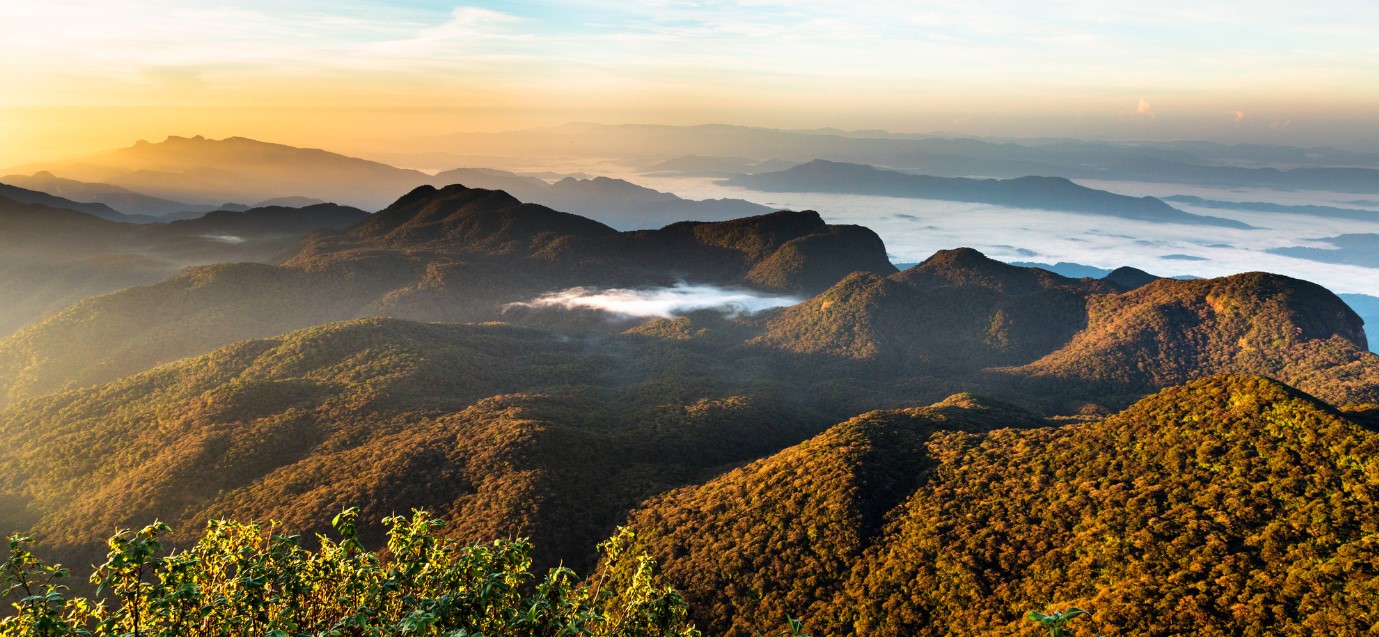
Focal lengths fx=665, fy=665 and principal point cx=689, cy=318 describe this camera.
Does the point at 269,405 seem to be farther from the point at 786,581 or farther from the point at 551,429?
the point at 786,581

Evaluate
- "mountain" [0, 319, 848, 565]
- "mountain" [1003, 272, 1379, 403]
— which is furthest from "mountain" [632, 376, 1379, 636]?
"mountain" [1003, 272, 1379, 403]

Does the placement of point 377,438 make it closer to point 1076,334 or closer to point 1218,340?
point 1076,334

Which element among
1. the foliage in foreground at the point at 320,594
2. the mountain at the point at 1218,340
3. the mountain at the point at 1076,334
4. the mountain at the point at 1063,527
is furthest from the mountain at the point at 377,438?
the mountain at the point at 1218,340

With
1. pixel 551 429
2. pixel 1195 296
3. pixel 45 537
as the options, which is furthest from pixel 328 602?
pixel 1195 296

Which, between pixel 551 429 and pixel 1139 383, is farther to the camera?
pixel 1139 383

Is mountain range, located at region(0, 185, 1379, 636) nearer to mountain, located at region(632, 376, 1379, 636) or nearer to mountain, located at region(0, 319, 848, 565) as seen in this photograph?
mountain, located at region(632, 376, 1379, 636)

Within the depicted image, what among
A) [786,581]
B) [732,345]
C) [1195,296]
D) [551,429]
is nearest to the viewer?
[786,581]
